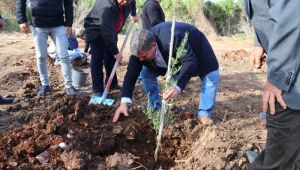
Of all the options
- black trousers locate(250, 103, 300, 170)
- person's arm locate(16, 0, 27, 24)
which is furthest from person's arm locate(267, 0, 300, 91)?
person's arm locate(16, 0, 27, 24)

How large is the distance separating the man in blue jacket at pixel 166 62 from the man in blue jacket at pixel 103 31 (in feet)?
2.49

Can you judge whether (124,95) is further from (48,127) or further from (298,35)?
(298,35)

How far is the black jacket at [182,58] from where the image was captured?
3.99 meters

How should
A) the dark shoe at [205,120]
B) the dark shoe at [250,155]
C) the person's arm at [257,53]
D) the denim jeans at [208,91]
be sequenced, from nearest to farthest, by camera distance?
the person's arm at [257,53], the dark shoe at [250,155], the dark shoe at [205,120], the denim jeans at [208,91]

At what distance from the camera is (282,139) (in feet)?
8.29

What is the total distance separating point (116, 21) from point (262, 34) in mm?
3083

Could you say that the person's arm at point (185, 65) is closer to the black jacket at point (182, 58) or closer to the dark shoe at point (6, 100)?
the black jacket at point (182, 58)

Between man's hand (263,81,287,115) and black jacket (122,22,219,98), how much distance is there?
1.48 meters

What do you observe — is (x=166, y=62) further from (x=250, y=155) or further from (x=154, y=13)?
(x=154, y=13)

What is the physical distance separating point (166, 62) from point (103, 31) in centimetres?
126

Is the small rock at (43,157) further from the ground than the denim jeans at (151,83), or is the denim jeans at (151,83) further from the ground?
the denim jeans at (151,83)

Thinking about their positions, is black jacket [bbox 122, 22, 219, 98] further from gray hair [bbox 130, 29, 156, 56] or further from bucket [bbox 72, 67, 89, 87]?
bucket [bbox 72, 67, 89, 87]

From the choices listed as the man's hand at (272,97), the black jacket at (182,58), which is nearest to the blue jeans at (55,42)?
the black jacket at (182,58)

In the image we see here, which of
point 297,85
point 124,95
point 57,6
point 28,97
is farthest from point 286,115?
point 28,97
